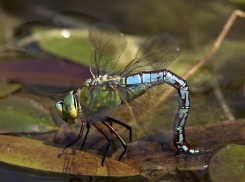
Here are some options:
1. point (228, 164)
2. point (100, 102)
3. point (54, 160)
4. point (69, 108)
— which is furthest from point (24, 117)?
point (228, 164)

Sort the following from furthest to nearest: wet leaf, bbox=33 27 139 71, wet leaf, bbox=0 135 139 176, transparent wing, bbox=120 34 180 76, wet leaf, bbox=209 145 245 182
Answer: wet leaf, bbox=33 27 139 71
transparent wing, bbox=120 34 180 76
wet leaf, bbox=0 135 139 176
wet leaf, bbox=209 145 245 182

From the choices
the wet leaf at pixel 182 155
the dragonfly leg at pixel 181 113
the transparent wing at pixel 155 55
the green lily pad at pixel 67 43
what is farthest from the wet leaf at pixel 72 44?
the wet leaf at pixel 182 155

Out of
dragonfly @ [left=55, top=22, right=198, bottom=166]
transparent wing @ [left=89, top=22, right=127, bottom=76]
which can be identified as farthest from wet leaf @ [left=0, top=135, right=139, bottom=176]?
transparent wing @ [left=89, top=22, right=127, bottom=76]

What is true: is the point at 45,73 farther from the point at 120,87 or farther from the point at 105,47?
the point at 120,87

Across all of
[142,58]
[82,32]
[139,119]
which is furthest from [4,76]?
[139,119]

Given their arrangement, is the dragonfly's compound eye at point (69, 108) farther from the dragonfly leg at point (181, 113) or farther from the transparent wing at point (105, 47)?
the dragonfly leg at point (181, 113)

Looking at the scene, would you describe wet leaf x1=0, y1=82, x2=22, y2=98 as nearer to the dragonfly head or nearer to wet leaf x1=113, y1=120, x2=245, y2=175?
the dragonfly head
